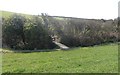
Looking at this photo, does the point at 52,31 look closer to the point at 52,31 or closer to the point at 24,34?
the point at 52,31

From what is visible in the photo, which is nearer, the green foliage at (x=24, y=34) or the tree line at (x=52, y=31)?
the green foliage at (x=24, y=34)

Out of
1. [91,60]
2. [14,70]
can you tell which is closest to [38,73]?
[14,70]

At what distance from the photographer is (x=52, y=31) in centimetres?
1814

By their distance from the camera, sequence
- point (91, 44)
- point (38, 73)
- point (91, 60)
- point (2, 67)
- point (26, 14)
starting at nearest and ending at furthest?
point (38, 73) → point (2, 67) → point (91, 60) → point (26, 14) → point (91, 44)

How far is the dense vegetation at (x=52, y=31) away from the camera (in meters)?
16.6

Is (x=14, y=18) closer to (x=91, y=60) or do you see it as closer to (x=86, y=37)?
(x=86, y=37)

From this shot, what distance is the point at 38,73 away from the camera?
8289 mm

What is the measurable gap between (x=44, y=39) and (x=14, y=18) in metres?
2.28

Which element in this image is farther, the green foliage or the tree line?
the tree line

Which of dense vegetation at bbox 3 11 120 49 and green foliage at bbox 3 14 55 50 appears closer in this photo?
green foliage at bbox 3 14 55 50

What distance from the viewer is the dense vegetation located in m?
16.6

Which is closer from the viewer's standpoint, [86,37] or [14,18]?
[14,18]

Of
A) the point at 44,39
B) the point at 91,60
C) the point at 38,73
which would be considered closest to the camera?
the point at 38,73

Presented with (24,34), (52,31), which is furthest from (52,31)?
(24,34)
